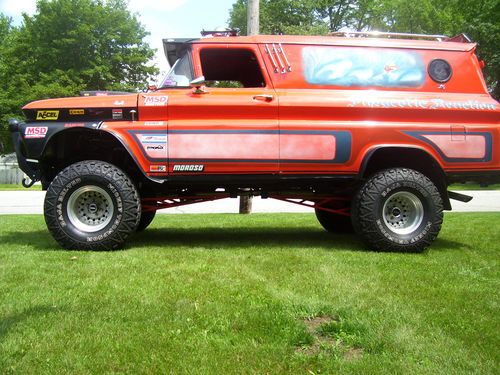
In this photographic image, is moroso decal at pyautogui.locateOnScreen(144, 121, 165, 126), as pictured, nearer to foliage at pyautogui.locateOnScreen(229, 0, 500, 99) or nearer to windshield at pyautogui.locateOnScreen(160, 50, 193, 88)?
windshield at pyautogui.locateOnScreen(160, 50, 193, 88)

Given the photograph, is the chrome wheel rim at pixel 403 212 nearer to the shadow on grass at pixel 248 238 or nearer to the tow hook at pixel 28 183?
the shadow on grass at pixel 248 238

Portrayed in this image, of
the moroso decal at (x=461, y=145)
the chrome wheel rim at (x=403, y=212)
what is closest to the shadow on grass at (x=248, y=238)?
the chrome wheel rim at (x=403, y=212)

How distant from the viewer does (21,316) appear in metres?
3.23

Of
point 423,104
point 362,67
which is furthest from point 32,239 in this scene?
point 423,104

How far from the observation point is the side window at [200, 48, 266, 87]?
5949 mm

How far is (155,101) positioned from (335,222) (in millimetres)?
3128

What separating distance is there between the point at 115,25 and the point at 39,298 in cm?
3506

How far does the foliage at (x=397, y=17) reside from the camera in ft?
88.7

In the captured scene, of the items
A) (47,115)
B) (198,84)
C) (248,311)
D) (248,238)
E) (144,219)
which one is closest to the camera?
(248,311)

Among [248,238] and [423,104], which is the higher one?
[423,104]

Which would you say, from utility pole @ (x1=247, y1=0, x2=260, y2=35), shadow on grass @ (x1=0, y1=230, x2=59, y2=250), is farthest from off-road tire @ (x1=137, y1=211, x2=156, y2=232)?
utility pole @ (x1=247, y1=0, x2=260, y2=35)

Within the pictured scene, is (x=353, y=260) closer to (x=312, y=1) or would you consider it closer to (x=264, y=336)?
(x=264, y=336)

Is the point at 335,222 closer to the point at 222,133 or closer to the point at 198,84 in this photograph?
the point at 222,133

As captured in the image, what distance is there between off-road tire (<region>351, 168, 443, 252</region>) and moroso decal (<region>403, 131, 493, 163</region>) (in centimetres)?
35
